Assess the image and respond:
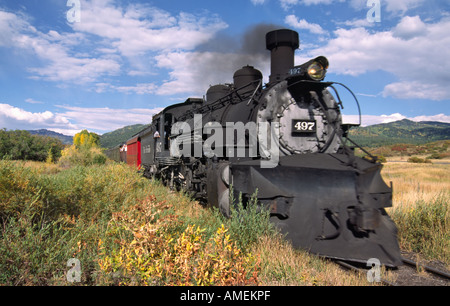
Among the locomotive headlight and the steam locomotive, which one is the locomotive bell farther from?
the locomotive headlight

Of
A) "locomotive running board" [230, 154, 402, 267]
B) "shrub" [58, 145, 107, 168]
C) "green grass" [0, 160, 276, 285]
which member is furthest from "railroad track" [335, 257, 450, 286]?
"shrub" [58, 145, 107, 168]

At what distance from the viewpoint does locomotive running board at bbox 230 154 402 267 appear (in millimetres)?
4062

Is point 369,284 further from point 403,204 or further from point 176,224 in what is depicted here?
point 403,204

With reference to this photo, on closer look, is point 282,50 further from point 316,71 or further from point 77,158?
point 77,158

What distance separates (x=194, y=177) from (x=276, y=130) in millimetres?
3429

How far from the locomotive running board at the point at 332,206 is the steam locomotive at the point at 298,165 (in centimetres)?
1

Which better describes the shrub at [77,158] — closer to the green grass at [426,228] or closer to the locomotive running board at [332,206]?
the locomotive running board at [332,206]

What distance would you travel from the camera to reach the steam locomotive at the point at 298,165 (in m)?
4.16

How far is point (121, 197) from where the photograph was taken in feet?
20.7

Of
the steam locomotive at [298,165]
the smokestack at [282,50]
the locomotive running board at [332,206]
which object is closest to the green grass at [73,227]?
the locomotive running board at [332,206]

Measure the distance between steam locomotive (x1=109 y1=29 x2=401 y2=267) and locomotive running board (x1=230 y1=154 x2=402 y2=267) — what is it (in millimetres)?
14

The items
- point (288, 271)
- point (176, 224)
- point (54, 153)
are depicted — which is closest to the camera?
point (288, 271)

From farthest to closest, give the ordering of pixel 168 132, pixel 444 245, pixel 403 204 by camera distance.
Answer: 1. pixel 168 132
2. pixel 403 204
3. pixel 444 245
